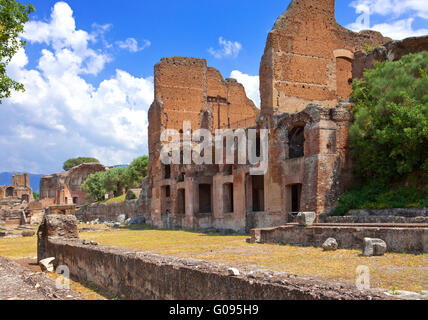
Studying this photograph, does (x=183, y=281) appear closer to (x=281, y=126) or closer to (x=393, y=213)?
(x=393, y=213)

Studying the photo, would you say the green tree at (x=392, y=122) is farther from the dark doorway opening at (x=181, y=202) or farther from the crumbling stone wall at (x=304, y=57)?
the dark doorway opening at (x=181, y=202)

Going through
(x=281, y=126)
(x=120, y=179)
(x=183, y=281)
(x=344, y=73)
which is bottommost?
(x=183, y=281)

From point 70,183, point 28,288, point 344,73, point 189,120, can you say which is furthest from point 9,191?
point 28,288

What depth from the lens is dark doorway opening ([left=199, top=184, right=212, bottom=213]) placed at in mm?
30375

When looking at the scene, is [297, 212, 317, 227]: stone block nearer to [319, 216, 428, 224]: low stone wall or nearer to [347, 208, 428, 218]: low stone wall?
[319, 216, 428, 224]: low stone wall

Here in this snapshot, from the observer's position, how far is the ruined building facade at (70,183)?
6525 centimetres

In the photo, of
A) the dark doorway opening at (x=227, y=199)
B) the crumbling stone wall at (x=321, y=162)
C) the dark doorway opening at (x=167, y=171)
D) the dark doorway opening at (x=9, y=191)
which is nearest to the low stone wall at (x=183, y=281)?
the crumbling stone wall at (x=321, y=162)

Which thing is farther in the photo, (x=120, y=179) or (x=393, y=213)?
(x=120, y=179)

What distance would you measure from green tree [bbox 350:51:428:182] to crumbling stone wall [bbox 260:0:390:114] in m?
5.95

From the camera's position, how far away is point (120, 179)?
5000cm

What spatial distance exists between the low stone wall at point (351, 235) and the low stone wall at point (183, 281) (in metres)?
6.38

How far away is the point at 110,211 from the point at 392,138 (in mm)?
34167
